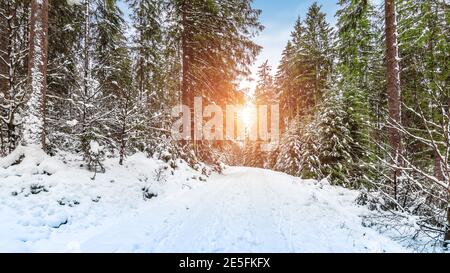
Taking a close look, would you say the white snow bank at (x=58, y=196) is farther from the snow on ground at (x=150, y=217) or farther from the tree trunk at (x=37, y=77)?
the tree trunk at (x=37, y=77)

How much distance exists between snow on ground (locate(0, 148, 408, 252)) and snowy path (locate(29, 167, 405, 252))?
17 mm

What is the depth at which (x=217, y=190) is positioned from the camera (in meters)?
9.84

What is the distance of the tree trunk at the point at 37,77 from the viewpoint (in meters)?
7.64

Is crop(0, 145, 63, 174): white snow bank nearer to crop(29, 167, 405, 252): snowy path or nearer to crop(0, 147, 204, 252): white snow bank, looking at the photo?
crop(0, 147, 204, 252): white snow bank

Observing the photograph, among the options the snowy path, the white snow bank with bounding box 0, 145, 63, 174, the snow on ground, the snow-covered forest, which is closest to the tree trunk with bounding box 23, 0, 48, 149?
the snow-covered forest

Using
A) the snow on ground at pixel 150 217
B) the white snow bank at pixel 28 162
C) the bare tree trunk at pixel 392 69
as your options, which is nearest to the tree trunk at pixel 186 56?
the snow on ground at pixel 150 217

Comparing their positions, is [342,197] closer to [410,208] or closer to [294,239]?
[410,208]

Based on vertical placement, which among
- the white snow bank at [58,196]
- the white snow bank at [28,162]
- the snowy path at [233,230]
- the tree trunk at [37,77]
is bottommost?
the snowy path at [233,230]

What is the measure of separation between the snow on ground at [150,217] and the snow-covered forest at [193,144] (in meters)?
0.04

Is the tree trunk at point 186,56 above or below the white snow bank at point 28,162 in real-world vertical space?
above

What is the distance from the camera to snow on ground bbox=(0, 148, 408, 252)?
4398 mm

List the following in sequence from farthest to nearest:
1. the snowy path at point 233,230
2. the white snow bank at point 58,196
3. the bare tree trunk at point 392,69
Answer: the bare tree trunk at point 392,69, the white snow bank at point 58,196, the snowy path at point 233,230

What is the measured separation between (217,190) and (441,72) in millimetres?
9520
